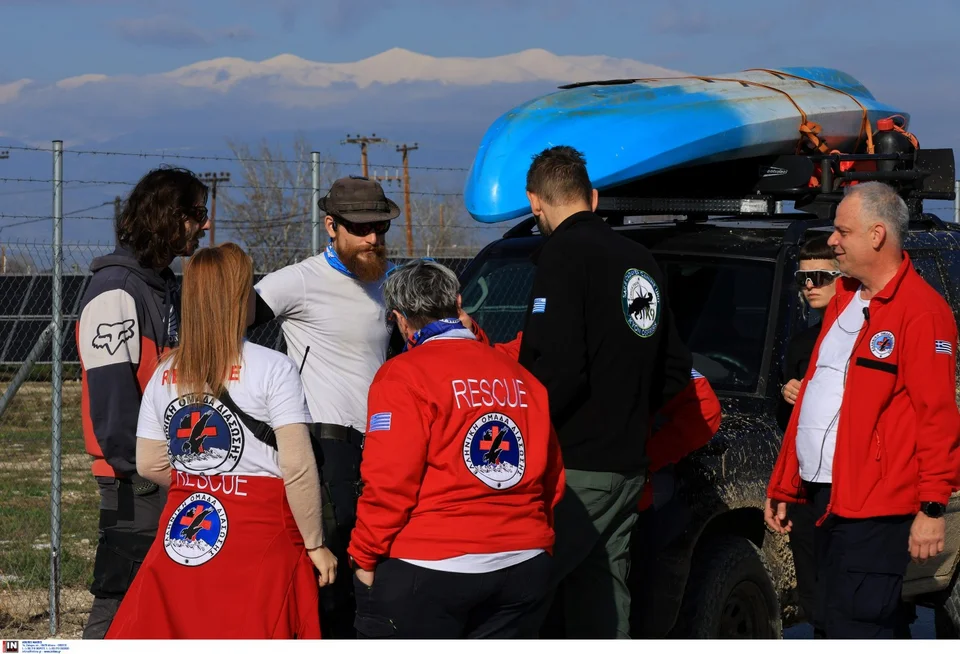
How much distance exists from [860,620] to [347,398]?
6.35 feet

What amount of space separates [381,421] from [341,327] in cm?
101

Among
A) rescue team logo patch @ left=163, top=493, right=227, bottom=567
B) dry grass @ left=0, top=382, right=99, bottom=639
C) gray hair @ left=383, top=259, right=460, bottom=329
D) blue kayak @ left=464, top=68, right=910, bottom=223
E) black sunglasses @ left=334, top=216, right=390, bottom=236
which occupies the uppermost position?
blue kayak @ left=464, top=68, right=910, bottom=223

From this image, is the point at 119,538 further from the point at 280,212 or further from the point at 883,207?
the point at 280,212

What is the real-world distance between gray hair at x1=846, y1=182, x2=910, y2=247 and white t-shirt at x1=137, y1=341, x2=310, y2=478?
2.01 m

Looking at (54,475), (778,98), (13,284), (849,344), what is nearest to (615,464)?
(849,344)

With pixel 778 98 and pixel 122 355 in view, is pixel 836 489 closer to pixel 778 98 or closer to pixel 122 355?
pixel 122 355

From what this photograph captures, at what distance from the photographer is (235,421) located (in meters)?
3.76

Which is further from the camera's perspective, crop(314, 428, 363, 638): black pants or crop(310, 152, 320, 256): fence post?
crop(310, 152, 320, 256): fence post

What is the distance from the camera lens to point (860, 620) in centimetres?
419

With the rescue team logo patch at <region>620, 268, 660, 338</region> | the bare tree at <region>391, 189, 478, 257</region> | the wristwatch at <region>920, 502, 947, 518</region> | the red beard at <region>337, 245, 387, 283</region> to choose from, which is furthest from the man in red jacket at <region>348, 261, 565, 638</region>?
the bare tree at <region>391, 189, 478, 257</region>

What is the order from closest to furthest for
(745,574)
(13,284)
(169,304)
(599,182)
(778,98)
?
1. (169,304)
2. (745,574)
3. (599,182)
4. (778,98)
5. (13,284)

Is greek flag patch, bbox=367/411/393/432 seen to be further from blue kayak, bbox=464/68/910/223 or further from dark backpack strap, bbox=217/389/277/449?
blue kayak, bbox=464/68/910/223

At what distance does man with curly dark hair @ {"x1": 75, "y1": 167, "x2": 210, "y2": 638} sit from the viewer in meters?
4.20

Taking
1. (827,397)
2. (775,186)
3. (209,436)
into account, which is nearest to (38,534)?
(775,186)
